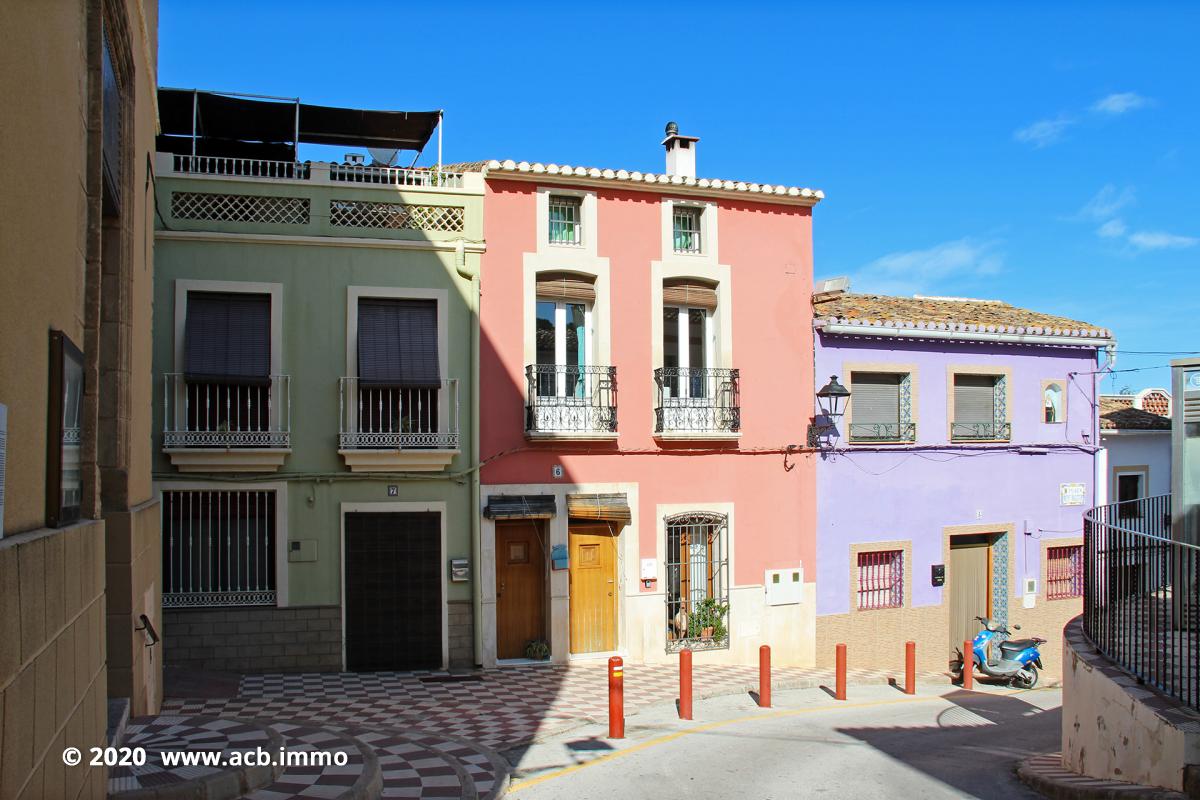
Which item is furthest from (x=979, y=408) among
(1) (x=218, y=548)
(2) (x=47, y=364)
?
(2) (x=47, y=364)

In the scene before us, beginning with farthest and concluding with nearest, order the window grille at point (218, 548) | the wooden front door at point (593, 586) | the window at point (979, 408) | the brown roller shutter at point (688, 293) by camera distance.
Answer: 1. the window at point (979, 408)
2. the brown roller shutter at point (688, 293)
3. the wooden front door at point (593, 586)
4. the window grille at point (218, 548)

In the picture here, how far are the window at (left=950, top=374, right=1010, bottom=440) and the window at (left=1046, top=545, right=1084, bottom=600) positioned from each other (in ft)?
8.73

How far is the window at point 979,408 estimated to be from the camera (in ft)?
63.3

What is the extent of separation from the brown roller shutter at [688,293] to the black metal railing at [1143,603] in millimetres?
7927

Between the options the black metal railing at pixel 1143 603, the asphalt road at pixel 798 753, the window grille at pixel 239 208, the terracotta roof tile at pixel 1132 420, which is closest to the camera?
the black metal railing at pixel 1143 603

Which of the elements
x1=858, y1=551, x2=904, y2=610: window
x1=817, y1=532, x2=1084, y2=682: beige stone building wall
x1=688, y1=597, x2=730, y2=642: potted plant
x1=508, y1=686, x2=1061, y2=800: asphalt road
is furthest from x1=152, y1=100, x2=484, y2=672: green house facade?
x1=858, y1=551, x2=904, y2=610: window

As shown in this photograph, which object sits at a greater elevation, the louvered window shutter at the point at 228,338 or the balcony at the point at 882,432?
the louvered window shutter at the point at 228,338

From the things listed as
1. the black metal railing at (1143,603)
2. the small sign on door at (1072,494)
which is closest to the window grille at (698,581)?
the black metal railing at (1143,603)

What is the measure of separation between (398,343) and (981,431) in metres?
11.0

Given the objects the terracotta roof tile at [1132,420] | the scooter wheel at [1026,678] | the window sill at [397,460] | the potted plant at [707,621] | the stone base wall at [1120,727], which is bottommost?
the scooter wheel at [1026,678]

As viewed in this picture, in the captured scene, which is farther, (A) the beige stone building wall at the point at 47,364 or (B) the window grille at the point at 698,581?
(B) the window grille at the point at 698,581

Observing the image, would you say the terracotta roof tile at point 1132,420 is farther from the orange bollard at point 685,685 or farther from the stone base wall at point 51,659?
the stone base wall at point 51,659

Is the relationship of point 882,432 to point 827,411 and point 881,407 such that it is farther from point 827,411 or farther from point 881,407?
point 827,411

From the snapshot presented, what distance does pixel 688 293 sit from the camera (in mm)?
17188
